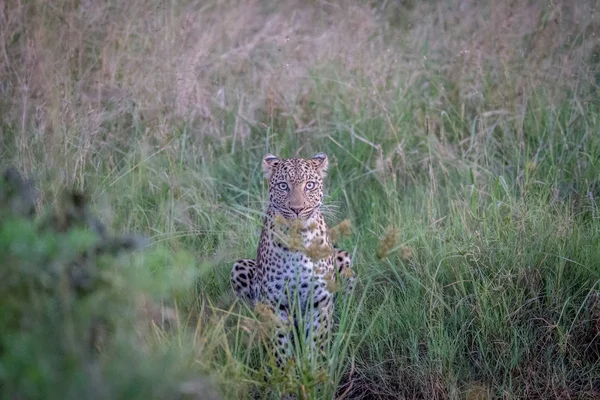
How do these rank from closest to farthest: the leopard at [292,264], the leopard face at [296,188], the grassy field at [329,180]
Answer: the grassy field at [329,180] < the leopard at [292,264] < the leopard face at [296,188]

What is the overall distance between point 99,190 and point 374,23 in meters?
3.32

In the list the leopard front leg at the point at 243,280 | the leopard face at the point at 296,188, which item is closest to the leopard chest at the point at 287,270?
the leopard face at the point at 296,188

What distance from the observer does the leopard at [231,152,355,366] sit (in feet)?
15.4

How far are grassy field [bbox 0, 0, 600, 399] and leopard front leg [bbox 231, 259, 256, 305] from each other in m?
0.13

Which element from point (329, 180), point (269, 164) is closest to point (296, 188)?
point (269, 164)

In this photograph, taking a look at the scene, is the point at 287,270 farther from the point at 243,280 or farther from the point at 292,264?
the point at 243,280

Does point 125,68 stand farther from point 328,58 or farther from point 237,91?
point 328,58

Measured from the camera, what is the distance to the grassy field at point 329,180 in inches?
120

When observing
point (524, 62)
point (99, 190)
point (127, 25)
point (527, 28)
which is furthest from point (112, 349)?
point (527, 28)

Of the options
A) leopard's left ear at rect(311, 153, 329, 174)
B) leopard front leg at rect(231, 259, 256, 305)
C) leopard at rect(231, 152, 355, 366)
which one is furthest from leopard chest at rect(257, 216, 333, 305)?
leopard's left ear at rect(311, 153, 329, 174)

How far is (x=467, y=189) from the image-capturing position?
18.8 ft

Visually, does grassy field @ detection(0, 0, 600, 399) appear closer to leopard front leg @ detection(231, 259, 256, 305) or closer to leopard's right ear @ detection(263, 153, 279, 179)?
leopard front leg @ detection(231, 259, 256, 305)

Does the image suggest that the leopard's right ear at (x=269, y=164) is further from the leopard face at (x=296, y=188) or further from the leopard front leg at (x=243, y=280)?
the leopard front leg at (x=243, y=280)

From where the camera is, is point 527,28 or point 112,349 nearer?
point 112,349
